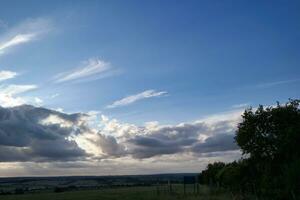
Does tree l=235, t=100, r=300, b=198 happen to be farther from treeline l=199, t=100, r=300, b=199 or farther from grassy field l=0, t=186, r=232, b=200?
grassy field l=0, t=186, r=232, b=200

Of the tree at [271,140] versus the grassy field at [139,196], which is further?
the grassy field at [139,196]

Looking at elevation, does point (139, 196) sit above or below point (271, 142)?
below

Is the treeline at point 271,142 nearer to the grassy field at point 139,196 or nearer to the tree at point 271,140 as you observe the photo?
the tree at point 271,140

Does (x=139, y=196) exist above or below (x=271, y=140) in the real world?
below

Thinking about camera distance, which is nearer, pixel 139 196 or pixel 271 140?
pixel 271 140

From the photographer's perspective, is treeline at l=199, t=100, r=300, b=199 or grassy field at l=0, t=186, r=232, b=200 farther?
grassy field at l=0, t=186, r=232, b=200

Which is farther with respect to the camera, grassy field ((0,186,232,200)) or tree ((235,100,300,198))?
grassy field ((0,186,232,200))

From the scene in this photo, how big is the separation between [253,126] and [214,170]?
6258 centimetres

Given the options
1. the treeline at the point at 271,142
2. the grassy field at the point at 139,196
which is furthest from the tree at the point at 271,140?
the grassy field at the point at 139,196

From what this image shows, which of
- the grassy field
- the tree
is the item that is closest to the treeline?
A: the tree

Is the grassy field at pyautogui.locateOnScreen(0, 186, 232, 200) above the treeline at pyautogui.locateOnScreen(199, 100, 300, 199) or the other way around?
the other way around

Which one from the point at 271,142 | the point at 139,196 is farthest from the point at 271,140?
the point at 139,196

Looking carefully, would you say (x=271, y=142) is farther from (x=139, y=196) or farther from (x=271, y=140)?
(x=139, y=196)

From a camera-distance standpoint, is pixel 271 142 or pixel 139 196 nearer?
pixel 271 142
